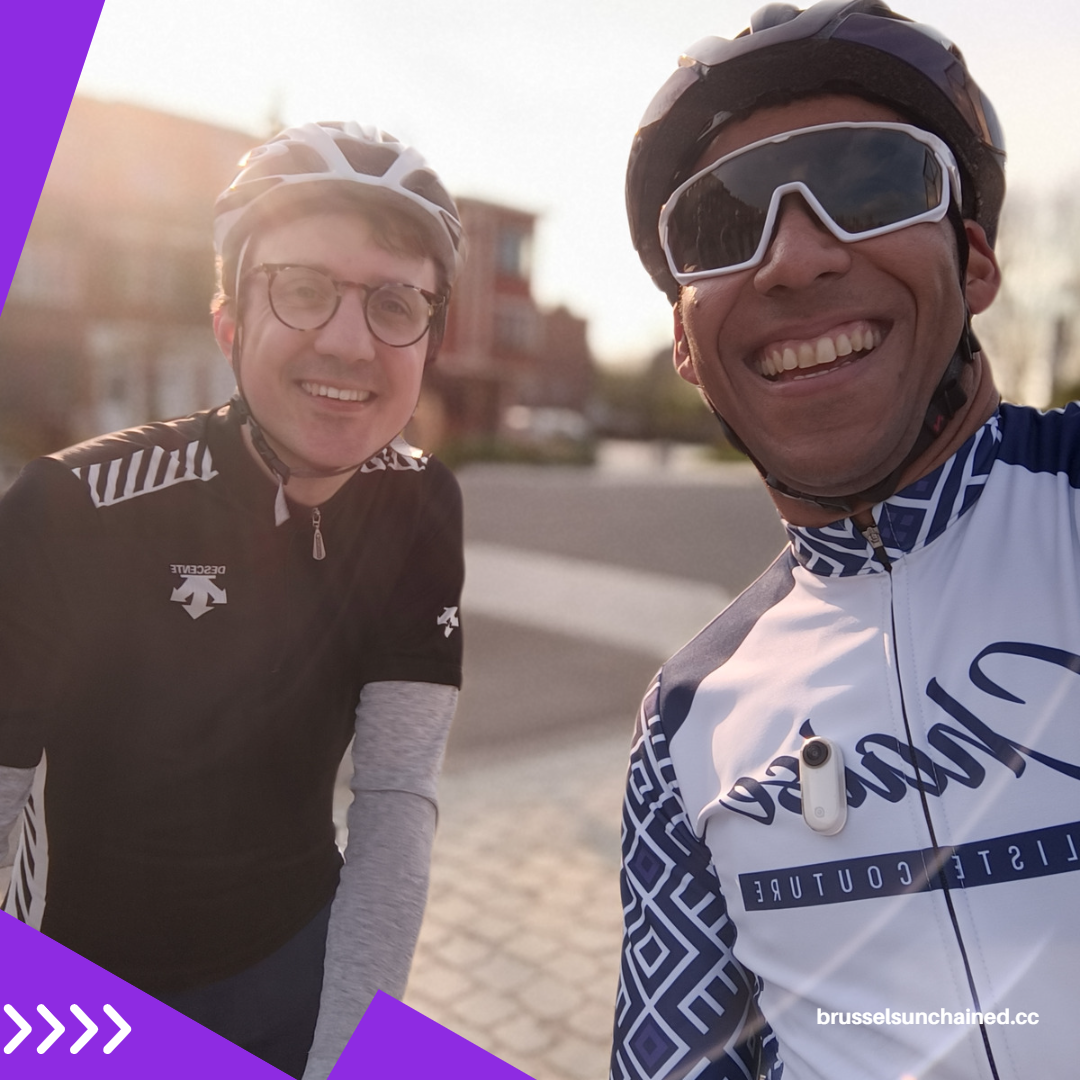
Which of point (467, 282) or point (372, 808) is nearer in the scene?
point (372, 808)

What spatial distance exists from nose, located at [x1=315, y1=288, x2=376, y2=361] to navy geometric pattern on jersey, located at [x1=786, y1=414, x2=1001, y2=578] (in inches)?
41.4

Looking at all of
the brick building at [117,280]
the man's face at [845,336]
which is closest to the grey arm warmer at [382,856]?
the man's face at [845,336]

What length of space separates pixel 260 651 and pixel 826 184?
1.44 metres

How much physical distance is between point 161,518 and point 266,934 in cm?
96

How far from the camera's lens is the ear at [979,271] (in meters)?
1.74

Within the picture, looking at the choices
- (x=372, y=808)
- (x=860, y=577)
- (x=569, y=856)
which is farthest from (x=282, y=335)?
(x=569, y=856)

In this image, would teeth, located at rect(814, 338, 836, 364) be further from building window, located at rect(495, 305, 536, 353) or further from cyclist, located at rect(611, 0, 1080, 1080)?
building window, located at rect(495, 305, 536, 353)

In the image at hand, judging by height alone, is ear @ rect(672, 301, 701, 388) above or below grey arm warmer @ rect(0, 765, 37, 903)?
above

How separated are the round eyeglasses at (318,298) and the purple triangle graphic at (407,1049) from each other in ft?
4.70

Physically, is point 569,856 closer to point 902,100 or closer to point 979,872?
point 979,872

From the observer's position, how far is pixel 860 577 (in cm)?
162

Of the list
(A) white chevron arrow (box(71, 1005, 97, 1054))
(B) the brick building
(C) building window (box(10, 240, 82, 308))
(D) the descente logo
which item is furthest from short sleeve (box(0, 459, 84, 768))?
(C) building window (box(10, 240, 82, 308))

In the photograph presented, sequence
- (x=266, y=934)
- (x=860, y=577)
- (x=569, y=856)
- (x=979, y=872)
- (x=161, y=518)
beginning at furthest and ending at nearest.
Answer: (x=569, y=856)
(x=266, y=934)
(x=161, y=518)
(x=860, y=577)
(x=979, y=872)

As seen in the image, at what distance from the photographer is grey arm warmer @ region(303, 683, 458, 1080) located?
1870 mm
